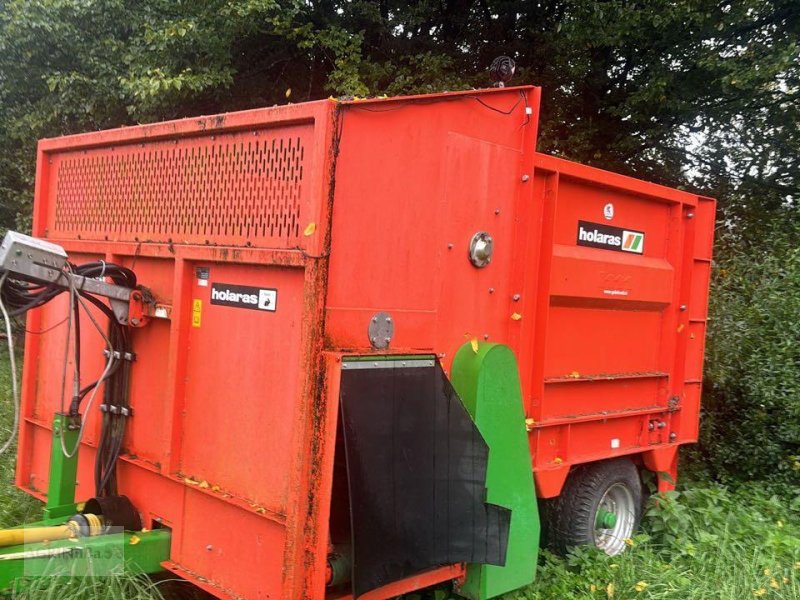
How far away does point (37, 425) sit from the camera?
4.21 m

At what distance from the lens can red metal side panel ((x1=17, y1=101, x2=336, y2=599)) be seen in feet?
8.82

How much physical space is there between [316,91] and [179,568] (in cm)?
845

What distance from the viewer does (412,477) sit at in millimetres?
2910

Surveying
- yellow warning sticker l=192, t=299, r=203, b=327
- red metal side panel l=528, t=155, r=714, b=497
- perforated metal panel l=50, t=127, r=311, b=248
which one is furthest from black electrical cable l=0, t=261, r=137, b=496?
red metal side panel l=528, t=155, r=714, b=497

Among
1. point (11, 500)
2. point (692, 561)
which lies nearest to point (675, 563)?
point (692, 561)

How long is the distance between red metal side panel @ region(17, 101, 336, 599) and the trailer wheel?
6.87 ft

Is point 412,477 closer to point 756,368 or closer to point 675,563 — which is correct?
point 675,563

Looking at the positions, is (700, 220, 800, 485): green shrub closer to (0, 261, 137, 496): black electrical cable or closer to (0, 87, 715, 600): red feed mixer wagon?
(0, 87, 715, 600): red feed mixer wagon

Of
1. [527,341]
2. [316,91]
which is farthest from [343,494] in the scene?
[316,91]

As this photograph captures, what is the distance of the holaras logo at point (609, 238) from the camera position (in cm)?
417

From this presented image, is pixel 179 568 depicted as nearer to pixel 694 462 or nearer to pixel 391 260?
pixel 391 260

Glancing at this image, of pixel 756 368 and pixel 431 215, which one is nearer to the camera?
pixel 431 215

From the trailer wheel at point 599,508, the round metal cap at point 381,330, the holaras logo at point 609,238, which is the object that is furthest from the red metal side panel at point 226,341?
the trailer wheel at point 599,508

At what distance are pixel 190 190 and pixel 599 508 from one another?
314 centimetres
